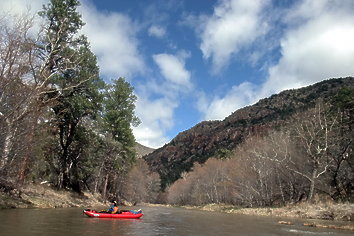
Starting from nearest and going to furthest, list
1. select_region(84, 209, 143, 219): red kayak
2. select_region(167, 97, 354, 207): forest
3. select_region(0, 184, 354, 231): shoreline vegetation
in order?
select_region(84, 209, 143, 219): red kayak
select_region(0, 184, 354, 231): shoreline vegetation
select_region(167, 97, 354, 207): forest

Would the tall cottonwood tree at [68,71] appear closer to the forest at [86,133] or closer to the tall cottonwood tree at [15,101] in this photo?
the forest at [86,133]

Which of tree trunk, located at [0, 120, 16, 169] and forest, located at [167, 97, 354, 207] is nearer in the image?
tree trunk, located at [0, 120, 16, 169]

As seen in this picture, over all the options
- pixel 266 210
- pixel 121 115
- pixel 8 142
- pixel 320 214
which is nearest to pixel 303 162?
pixel 266 210

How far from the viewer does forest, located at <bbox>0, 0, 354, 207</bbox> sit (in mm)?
18869

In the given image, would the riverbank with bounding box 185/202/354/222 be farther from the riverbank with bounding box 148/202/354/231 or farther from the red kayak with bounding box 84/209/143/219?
the red kayak with bounding box 84/209/143/219

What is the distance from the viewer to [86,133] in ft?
137

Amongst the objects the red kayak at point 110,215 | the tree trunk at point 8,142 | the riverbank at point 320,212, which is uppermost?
the tree trunk at point 8,142

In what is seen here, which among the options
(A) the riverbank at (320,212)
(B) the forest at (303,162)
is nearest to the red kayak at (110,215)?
(A) the riverbank at (320,212)

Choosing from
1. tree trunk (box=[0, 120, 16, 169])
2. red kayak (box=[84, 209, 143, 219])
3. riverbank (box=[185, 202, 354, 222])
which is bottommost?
red kayak (box=[84, 209, 143, 219])

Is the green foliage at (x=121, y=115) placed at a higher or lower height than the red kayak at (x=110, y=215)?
higher

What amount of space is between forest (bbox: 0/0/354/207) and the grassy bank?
130 cm

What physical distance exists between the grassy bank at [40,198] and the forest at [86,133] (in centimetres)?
130

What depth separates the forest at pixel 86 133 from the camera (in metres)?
18.9

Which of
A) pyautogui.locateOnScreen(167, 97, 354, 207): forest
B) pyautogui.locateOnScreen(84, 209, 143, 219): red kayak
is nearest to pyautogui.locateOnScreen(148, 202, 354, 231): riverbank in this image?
pyautogui.locateOnScreen(167, 97, 354, 207): forest
